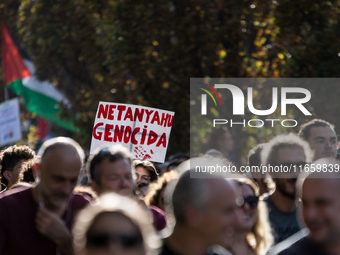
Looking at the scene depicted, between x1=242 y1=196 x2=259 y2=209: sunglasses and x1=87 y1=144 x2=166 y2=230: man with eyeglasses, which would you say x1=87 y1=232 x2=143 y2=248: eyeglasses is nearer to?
x1=87 y1=144 x2=166 y2=230: man with eyeglasses

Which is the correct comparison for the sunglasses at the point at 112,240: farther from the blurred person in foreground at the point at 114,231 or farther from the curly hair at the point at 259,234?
the curly hair at the point at 259,234

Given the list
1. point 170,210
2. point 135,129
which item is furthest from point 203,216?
point 135,129

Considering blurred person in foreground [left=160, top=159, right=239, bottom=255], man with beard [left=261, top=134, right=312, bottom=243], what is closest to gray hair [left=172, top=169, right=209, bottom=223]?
blurred person in foreground [left=160, top=159, right=239, bottom=255]

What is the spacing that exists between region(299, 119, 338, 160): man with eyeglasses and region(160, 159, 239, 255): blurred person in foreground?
3.33m

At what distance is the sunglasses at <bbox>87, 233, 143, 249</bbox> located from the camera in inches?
101

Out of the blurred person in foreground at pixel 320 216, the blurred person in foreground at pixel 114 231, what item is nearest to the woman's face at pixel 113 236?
the blurred person in foreground at pixel 114 231

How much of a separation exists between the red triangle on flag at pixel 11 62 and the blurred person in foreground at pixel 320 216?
16.3m

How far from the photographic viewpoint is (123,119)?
24.4 ft

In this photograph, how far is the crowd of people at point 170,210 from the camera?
8.64ft

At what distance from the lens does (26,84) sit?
19.2 metres

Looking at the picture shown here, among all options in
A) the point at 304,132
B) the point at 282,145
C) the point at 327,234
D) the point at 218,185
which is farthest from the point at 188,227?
the point at 304,132

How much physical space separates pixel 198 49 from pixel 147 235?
9.66 meters

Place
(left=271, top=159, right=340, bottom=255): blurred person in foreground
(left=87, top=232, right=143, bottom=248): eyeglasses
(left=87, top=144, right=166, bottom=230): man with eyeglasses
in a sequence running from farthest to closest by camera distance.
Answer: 1. (left=87, top=144, right=166, bottom=230): man with eyeglasses
2. (left=271, top=159, right=340, bottom=255): blurred person in foreground
3. (left=87, top=232, right=143, bottom=248): eyeglasses

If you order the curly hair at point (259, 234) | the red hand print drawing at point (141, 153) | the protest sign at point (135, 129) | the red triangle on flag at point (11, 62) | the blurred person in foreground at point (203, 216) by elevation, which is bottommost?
the red triangle on flag at point (11, 62)
